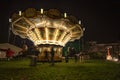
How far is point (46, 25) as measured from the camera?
2867 centimetres

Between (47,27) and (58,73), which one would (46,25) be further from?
(58,73)

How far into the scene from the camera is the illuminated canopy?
25.7 m

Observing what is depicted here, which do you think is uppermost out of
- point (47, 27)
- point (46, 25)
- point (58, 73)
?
point (46, 25)

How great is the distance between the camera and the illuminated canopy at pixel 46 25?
2572cm

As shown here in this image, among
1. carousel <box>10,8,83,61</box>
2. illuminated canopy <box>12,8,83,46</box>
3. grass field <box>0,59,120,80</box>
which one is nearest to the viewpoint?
grass field <box>0,59,120,80</box>

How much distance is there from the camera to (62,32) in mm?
30438

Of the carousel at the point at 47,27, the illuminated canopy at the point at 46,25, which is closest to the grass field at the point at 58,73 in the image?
the illuminated canopy at the point at 46,25

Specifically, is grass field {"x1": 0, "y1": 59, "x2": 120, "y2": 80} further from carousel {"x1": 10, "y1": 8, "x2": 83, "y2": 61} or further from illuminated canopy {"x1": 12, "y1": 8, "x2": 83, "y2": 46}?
carousel {"x1": 10, "y1": 8, "x2": 83, "y2": 61}

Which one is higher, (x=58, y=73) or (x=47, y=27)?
(x=47, y=27)

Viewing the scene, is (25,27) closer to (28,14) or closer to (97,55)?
(28,14)

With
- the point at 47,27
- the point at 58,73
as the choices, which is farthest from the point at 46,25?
the point at 58,73

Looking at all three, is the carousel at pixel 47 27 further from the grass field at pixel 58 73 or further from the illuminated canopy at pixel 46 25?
the grass field at pixel 58 73

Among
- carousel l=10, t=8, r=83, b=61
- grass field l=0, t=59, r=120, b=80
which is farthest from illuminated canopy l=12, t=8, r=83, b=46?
grass field l=0, t=59, r=120, b=80

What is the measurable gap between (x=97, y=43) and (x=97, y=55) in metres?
37.3
